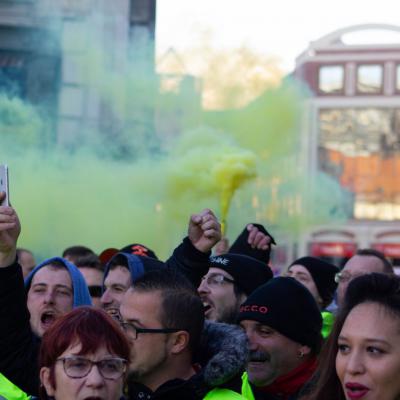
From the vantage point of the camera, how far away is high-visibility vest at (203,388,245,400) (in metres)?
3.99

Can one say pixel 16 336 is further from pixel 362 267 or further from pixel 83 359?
pixel 362 267

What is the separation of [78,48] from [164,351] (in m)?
13.9

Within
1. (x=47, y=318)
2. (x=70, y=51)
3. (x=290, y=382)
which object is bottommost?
(x=290, y=382)

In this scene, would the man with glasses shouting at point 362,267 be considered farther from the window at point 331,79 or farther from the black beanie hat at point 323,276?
the window at point 331,79

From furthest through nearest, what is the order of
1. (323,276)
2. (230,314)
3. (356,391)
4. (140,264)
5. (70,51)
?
(70,51)
(323,276)
(230,314)
(140,264)
(356,391)

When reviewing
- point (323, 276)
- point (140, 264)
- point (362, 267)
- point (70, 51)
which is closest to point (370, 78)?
point (70, 51)

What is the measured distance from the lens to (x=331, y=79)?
172ft

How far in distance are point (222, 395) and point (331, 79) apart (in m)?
49.3

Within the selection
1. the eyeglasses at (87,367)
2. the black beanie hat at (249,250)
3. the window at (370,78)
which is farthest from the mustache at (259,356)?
the window at (370,78)

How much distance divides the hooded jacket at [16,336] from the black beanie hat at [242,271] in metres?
1.60

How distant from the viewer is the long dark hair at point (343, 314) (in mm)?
3627

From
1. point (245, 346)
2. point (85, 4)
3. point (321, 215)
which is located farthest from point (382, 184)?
point (245, 346)

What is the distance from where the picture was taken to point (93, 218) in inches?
568

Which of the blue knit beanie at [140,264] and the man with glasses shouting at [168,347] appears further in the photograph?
the blue knit beanie at [140,264]
